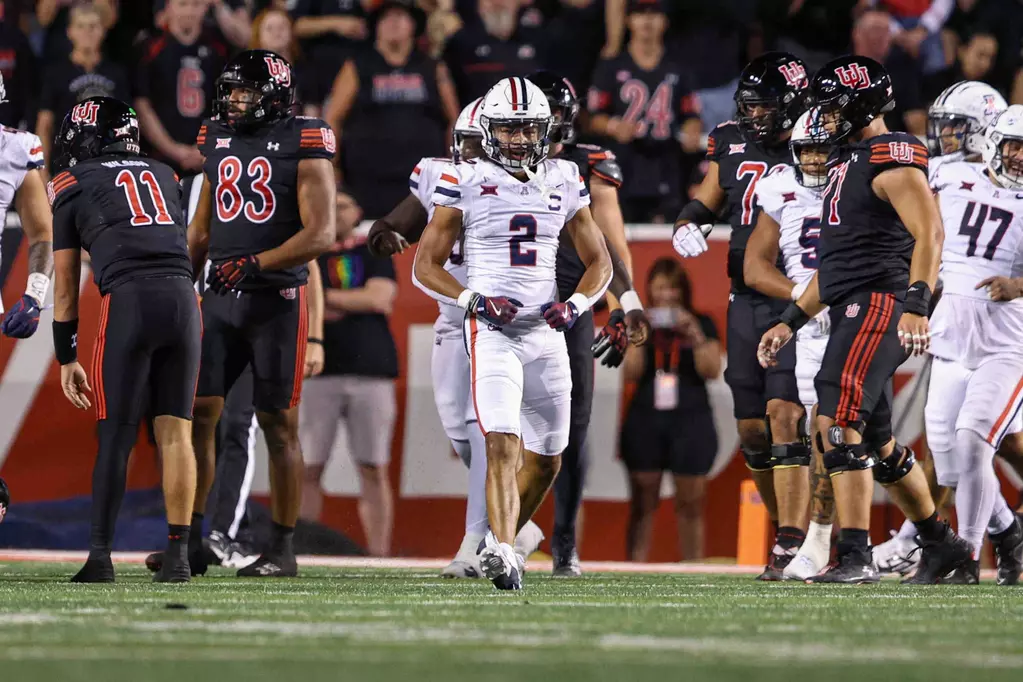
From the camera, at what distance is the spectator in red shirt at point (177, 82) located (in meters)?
10.2

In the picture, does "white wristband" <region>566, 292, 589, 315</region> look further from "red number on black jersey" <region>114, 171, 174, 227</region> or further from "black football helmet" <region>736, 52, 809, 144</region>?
"black football helmet" <region>736, 52, 809, 144</region>

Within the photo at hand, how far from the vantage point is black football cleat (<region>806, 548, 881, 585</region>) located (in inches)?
251

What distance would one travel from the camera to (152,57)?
1040 centimetres

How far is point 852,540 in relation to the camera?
6.42 m

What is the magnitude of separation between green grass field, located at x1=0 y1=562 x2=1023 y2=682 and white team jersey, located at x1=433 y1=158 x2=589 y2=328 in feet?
3.75

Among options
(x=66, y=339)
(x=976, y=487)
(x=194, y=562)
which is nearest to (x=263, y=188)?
(x=66, y=339)

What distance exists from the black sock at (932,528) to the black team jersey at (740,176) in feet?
4.57

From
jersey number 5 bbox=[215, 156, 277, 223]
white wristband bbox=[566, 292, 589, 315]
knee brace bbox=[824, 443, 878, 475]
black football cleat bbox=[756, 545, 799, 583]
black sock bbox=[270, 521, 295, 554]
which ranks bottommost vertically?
black football cleat bbox=[756, 545, 799, 583]

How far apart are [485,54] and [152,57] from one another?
6.54 ft

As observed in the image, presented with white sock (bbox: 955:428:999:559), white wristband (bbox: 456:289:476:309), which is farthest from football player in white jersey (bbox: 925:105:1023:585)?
→ white wristband (bbox: 456:289:476:309)

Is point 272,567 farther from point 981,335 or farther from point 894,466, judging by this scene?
point 981,335

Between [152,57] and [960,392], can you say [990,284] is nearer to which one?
[960,392]

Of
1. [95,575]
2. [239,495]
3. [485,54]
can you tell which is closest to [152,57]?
[485,54]

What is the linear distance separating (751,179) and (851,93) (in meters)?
1.08
